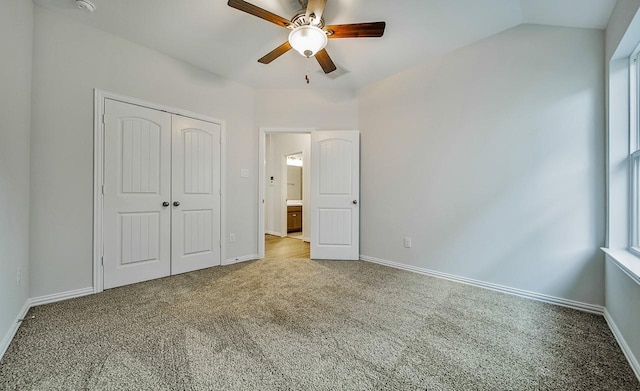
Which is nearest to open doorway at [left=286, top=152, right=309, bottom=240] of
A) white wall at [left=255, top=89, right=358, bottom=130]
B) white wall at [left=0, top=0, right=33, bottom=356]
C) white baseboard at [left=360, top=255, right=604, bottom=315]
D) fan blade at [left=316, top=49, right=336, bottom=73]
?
white wall at [left=255, top=89, right=358, bottom=130]

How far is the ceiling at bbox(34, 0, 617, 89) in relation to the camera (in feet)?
7.04

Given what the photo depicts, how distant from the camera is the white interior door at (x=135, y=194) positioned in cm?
257

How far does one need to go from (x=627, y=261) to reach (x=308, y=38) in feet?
8.95

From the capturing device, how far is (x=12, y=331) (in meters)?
1.71

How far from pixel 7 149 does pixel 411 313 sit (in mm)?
3143

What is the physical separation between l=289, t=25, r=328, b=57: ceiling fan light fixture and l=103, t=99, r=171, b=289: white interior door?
179cm

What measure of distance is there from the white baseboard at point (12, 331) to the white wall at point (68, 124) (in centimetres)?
18

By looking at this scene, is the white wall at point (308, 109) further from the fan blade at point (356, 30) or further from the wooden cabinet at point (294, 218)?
the wooden cabinet at point (294, 218)

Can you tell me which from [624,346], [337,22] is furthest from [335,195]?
[624,346]

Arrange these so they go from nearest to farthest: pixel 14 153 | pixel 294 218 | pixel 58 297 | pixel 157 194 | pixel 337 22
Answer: pixel 14 153 → pixel 58 297 → pixel 337 22 → pixel 157 194 → pixel 294 218

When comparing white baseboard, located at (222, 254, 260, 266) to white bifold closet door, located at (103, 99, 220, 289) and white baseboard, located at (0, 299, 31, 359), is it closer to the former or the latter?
white bifold closet door, located at (103, 99, 220, 289)

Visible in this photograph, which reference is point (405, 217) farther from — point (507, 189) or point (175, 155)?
point (175, 155)

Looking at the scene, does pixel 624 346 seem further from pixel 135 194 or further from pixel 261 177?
pixel 135 194

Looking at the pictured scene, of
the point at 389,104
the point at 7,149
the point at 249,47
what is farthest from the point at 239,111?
the point at 7,149
